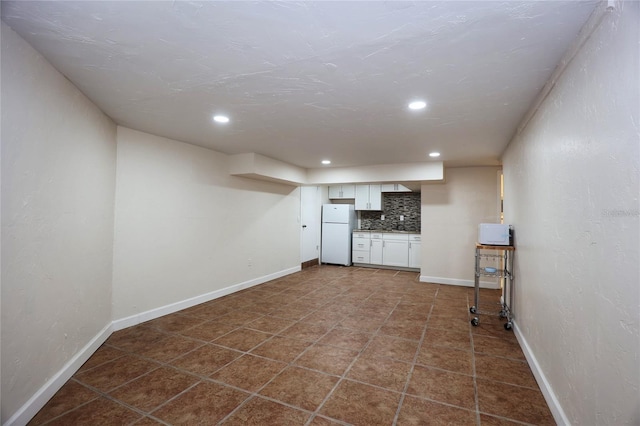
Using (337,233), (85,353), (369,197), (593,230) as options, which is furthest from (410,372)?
(369,197)

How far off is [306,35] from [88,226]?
2.34m

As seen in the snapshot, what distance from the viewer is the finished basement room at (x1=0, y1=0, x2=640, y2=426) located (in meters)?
1.31

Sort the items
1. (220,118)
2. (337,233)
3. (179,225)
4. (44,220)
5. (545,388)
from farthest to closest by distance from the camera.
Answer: (337,233) < (179,225) < (220,118) < (545,388) < (44,220)

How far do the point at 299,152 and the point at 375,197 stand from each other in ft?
10.8

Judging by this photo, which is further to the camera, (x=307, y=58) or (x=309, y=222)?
(x=309, y=222)

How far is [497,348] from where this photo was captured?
9.06ft

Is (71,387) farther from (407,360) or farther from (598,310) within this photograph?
(598,310)

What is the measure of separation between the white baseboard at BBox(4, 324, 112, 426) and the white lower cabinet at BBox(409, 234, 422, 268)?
215 inches

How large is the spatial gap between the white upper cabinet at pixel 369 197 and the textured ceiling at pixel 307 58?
3973mm

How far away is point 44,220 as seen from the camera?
1.87 m

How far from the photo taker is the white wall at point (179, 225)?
317cm

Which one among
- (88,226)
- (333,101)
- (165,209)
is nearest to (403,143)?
(333,101)

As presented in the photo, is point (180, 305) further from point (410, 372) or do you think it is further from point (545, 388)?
point (545, 388)

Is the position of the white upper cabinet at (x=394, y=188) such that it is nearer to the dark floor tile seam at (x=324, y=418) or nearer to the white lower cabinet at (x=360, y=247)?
the white lower cabinet at (x=360, y=247)
